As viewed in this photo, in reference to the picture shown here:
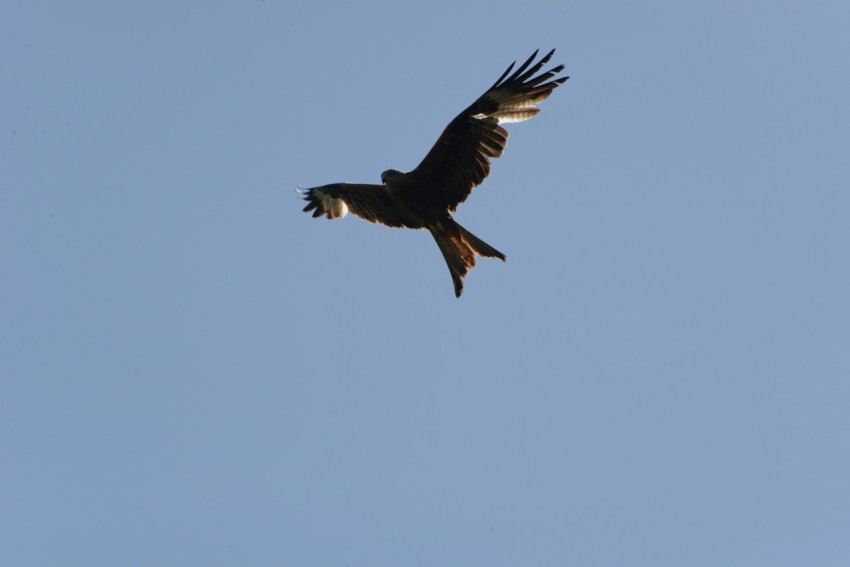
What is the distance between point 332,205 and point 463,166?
228cm

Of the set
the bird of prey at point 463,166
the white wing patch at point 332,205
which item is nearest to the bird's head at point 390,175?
the bird of prey at point 463,166

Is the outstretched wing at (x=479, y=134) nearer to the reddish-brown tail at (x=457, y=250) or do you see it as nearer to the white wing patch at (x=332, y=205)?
the reddish-brown tail at (x=457, y=250)

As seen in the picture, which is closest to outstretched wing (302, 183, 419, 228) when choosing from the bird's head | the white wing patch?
the white wing patch

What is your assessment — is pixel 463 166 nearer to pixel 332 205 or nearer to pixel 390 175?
pixel 390 175

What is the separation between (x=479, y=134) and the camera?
38.0 ft

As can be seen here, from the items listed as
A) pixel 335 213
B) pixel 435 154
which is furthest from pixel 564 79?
pixel 335 213

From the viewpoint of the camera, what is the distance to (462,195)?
11.8m

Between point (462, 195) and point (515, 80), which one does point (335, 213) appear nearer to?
point (462, 195)

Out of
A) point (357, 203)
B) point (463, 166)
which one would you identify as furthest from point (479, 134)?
point (357, 203)

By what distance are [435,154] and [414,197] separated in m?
0.49

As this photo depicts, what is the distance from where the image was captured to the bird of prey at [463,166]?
37.6 ft

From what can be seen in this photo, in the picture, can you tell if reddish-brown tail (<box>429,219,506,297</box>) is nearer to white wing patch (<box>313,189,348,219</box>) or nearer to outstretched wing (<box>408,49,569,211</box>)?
outstretched wing (<box>408,49,569,211</box>)

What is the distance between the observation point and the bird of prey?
11.5m

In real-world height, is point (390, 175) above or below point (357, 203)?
below
